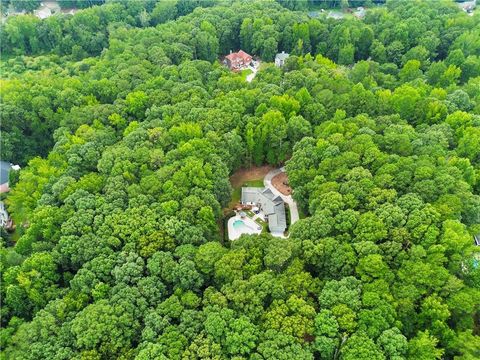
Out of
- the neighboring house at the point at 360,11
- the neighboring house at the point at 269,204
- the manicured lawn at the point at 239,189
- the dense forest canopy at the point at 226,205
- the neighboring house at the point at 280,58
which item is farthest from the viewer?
the neighboring house at the point at 360,11

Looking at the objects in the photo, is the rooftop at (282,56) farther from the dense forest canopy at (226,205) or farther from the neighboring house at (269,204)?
the neighboring house at (269,204)

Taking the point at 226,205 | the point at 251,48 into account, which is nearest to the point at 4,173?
the point at 226,205

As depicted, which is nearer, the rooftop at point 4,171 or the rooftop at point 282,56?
the rooftop at point 4,171

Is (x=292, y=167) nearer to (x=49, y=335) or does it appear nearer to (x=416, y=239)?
(x=416, y=239)

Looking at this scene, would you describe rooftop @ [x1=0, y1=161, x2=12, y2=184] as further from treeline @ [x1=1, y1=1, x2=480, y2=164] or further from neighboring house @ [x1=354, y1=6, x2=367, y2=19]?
neighboring house @ [x1=354, y1=6, x2=367, y2=19]

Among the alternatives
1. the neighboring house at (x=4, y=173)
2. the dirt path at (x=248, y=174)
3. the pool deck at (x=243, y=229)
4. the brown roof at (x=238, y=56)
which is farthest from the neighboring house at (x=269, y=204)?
the brown roof at (x=238, y=56)

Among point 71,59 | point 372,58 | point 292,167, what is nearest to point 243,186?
point 292,167
